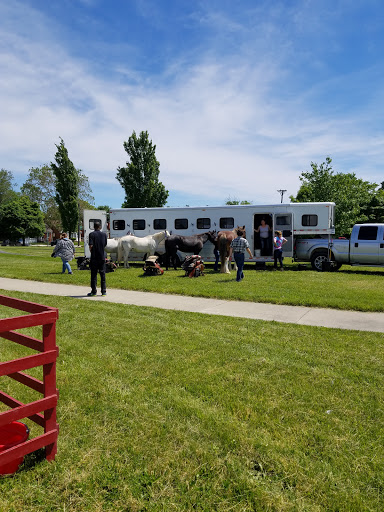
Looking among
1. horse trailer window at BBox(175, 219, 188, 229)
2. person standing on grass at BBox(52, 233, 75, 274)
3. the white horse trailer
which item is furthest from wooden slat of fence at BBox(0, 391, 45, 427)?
horse trailer window at BBox(175, 219, 188, 229)

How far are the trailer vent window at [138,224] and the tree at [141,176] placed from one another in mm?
16218

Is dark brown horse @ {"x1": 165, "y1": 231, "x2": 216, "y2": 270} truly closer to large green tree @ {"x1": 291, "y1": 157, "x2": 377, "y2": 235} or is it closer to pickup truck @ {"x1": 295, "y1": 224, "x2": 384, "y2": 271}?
pickup truck @ {"x1": 295, "y1": 224, "x2": 384, "y2": 271}

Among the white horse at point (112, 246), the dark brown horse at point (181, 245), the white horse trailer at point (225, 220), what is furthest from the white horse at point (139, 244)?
the white horse trailer at point (225, 220)

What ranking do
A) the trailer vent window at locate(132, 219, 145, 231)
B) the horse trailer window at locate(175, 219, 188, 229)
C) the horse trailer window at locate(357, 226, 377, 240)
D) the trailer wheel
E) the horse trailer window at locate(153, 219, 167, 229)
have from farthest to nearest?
the trailer vent window at locate(132, 219, 145, 231) → the horse trailer window at locate(153, 219, 167, 229) → the horse trailer window at locate(175, 219, 188, 229) → the trailer wheel → the horse trailer window at locate(357, 226, 377, 240)

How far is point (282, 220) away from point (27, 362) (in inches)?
624

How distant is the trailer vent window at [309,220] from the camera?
1697 cm

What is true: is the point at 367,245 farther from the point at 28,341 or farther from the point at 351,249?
the point at 28,341

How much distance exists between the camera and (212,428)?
10.6 ft

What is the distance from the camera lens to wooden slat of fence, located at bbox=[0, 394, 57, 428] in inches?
96.7

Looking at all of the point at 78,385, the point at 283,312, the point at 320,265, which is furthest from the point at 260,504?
the point at 320,265

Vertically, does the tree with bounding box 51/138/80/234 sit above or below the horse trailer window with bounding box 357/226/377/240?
above

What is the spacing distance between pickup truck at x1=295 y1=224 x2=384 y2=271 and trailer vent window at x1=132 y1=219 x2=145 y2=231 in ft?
27.0

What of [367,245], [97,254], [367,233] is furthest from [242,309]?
[367,233]

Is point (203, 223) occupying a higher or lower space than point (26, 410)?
higher
